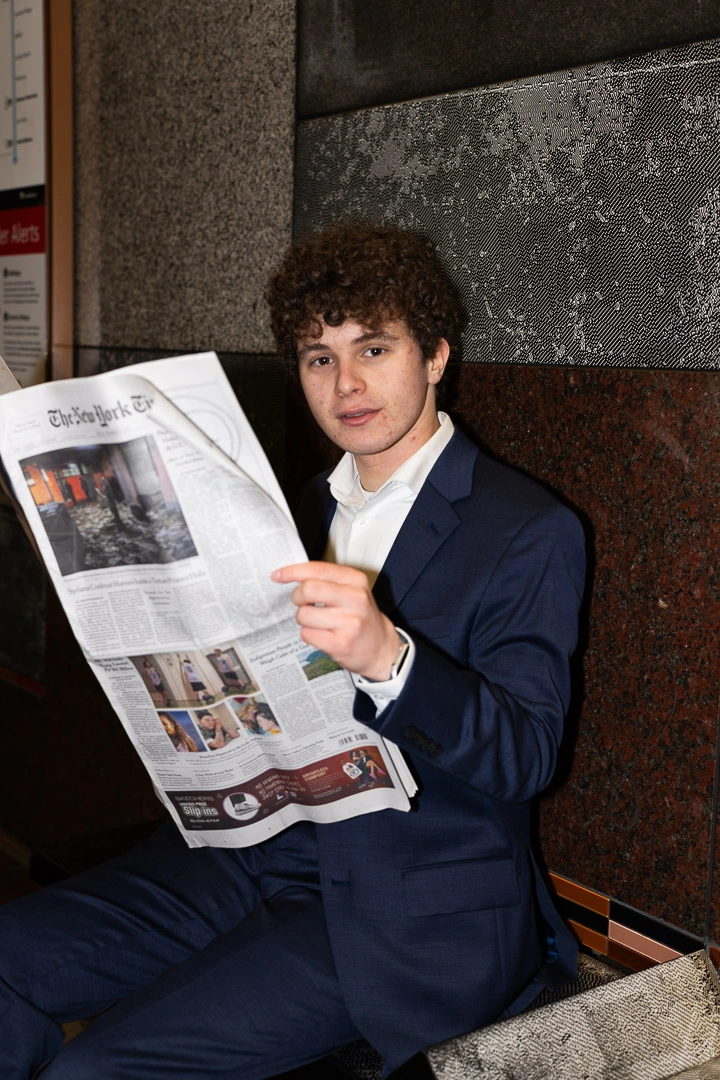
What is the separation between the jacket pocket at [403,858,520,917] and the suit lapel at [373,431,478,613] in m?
0.40

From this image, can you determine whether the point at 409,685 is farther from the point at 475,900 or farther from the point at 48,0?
the point at 48,0

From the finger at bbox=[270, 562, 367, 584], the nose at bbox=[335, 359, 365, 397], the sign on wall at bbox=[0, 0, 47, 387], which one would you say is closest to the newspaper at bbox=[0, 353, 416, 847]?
the finger at bbox=[270, 562, 367, 584]

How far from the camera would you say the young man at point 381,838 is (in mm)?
1428

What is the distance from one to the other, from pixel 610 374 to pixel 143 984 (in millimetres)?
1258

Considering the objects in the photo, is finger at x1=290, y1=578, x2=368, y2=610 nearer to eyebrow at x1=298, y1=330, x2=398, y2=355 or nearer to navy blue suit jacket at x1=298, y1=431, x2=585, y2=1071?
navy blue suit jacket at x1=298, y1=431, x2=585, y2=1071

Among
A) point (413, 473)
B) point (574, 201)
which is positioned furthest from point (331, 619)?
point (574, 201)

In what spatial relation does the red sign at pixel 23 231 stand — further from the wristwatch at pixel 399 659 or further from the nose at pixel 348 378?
the wristwatch at pixel 399 659

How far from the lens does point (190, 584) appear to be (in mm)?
1361

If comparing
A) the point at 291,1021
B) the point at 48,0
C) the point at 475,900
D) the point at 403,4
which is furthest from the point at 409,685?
the point at 48,0

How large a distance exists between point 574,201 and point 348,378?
49cm

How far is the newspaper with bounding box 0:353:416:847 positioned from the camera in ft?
4.30

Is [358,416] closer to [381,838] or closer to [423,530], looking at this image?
[423,530]

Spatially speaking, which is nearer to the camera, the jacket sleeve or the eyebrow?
the jacket sleeve

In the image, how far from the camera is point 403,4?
2.14m
